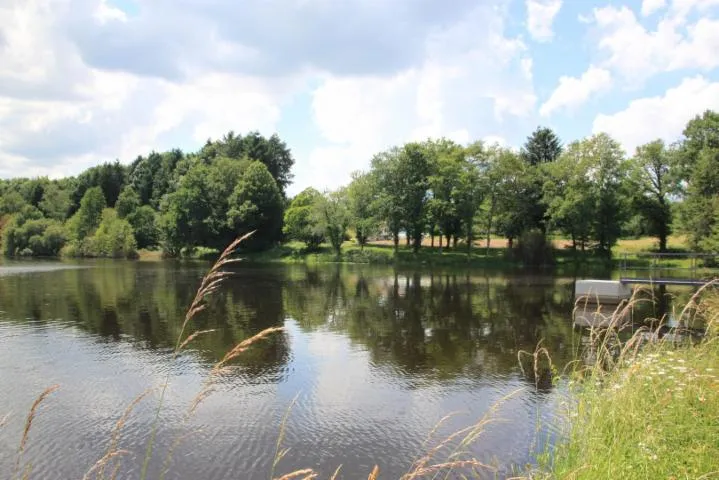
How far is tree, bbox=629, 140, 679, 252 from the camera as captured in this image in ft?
206

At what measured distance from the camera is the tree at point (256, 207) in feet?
255

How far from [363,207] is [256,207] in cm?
1624

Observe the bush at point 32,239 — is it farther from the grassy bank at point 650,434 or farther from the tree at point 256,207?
the grassy bank at point 650,434

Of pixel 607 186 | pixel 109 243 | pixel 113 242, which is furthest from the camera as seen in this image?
pixel 109 243

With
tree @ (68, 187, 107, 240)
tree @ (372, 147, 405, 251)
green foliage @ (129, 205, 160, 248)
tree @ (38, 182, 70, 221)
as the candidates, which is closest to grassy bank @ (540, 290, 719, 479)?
tree @ (372, 147, 405, 251)

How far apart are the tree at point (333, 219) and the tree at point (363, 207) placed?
122 centimetres

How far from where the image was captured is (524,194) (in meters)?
69.5

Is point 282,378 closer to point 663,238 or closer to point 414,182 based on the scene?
point 414,182

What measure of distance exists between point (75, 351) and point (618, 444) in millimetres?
19429

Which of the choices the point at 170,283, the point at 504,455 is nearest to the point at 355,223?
the point at 170,283

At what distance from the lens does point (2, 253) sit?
95.5 metres

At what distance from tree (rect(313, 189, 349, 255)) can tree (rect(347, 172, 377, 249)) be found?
1222 millimetres

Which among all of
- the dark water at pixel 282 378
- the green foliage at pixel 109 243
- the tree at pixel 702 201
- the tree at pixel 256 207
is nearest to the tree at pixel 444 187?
the tree at pixel 256 207

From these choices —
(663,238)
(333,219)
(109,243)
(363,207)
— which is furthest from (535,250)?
(109,243)
